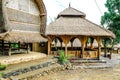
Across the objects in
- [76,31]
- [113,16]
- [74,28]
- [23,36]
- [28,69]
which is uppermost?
[113,16]

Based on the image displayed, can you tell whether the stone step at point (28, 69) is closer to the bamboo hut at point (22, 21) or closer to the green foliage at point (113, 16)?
the bamboo hut at point (22, 21)

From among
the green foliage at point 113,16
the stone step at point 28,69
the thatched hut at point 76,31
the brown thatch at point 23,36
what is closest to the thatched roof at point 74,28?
the thatched hut at point 76,31

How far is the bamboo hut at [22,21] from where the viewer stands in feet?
36.0

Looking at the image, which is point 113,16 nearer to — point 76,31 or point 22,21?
point 76,31

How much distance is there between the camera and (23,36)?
13562mm

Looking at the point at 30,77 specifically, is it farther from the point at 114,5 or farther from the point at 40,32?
the point at 114,5

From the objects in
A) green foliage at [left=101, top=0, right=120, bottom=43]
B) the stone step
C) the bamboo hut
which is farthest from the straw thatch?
green foliage at [left=101, top=0, right=120, bottom=43]

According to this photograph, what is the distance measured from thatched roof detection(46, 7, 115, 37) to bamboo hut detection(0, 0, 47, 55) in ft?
6.86

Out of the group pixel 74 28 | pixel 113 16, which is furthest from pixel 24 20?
pixel 113 16

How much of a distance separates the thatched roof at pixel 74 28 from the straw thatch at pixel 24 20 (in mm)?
2059

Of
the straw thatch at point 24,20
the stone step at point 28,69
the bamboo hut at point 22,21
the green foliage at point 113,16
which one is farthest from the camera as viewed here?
the green foliage at point 113,16

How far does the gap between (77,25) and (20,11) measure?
22.8ft

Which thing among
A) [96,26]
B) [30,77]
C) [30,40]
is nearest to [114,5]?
[96,26]

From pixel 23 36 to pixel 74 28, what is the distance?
6468 millimetres
